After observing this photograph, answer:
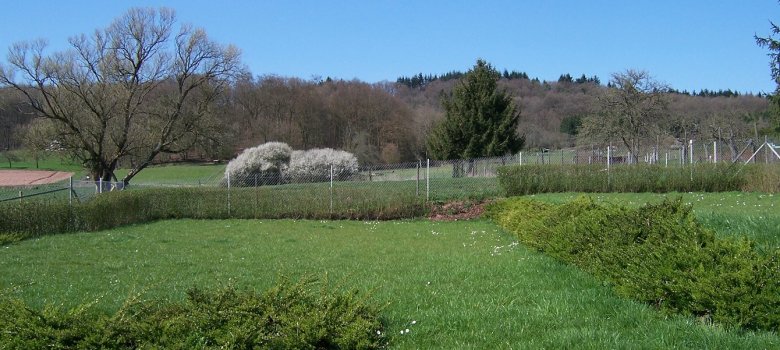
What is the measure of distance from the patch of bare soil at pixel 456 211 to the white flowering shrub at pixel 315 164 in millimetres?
16209

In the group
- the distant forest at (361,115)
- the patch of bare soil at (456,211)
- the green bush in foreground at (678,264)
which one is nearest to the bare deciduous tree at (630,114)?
the distant forest at (361,115)

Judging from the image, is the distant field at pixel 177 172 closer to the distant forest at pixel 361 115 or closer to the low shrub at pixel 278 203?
the distant forest at pixel 361 115

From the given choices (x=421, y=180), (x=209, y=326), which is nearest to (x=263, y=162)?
(x=421, y=180)

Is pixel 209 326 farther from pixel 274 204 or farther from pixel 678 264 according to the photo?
pixel 274 204

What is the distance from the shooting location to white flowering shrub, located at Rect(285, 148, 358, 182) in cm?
3816

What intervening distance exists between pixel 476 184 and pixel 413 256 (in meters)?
16.7

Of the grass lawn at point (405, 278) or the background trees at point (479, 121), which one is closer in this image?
the grass lawn at point (405, 278)

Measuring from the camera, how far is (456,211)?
21438 millimetres

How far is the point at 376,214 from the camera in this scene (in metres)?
21.5

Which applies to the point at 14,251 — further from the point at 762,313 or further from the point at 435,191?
the point at 435,191

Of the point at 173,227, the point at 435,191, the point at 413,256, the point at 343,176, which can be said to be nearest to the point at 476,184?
the point at 435,191

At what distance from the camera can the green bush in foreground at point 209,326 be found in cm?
440

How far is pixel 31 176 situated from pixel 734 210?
4956 centimetres

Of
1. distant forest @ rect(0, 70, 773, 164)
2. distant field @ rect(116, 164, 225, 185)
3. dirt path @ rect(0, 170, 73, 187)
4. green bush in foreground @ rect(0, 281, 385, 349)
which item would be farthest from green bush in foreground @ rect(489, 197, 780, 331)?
distant forest @ rect(0, 70, 773, 164)
